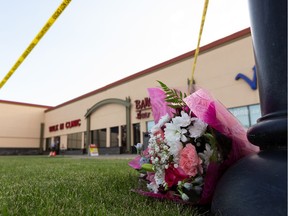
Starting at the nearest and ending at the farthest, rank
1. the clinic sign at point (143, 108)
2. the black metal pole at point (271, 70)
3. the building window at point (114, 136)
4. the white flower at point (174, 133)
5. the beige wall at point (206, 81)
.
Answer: the black metal pole at point (271, 70) → the white flower at point (174, 133) → the beige wall at point (206, 81) → the clinic sign at point (143, 108) → the building window at point (114, 136)

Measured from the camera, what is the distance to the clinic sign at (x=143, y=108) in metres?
19.6

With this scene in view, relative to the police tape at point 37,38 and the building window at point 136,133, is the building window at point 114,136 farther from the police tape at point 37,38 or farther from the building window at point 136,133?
the police tape at point 37,38

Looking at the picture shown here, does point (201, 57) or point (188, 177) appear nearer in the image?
point (188, 177)

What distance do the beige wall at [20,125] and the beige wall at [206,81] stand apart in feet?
38.1

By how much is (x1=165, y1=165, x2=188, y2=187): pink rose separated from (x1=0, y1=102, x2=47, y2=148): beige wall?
34531 mm

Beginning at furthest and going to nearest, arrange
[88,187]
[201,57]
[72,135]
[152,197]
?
[72,135] < [201,57] < [88,187] < [152,197]

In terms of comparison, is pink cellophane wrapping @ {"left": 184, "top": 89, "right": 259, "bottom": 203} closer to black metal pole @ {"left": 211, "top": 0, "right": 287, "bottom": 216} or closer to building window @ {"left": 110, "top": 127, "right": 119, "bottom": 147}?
black metal pole @ {"left": 211, "top": 0, "right": 287, "bottom": 216}

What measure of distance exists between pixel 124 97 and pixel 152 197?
20.3m

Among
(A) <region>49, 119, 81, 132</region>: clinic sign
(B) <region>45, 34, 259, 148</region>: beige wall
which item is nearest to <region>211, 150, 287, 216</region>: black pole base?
(B) <region>45, 34, 259, 148</region>: beige wall

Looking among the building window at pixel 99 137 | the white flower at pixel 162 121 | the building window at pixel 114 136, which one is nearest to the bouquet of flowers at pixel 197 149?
the white flower at pixel 162 121

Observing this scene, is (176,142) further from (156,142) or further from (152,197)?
(152,197)

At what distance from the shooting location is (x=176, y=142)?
155 centimetres

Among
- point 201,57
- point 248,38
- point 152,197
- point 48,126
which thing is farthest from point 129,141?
point 152,197

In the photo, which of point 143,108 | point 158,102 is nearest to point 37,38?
point 158,102
